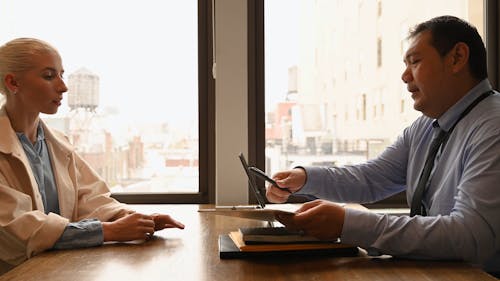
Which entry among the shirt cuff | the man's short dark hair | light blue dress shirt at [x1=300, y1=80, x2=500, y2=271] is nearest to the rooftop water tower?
the shirt cuff

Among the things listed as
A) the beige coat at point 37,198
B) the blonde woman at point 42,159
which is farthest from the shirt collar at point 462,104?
the beige coat at point 37,198

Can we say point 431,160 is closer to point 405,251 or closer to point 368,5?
point 405,251

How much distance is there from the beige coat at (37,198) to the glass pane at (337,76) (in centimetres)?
123

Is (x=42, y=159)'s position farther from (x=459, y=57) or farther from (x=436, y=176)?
(x=459, y=57)

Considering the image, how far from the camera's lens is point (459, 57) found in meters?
1.72

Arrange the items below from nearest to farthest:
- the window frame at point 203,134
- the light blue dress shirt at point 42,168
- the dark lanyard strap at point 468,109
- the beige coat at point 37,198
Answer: the beige coat at point 37,198
the dark lanyard strap at point 468,109
the light blue dress shirt at point 42,168
the window frame at point 203,134

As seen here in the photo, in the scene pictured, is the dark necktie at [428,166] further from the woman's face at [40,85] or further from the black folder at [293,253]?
the woman's face at [40,85]

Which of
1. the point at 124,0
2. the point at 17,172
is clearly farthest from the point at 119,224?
the point at 124,0

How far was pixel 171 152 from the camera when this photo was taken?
3127mm

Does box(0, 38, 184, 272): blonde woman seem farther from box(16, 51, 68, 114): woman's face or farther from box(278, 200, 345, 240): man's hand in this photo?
box(278, 200, 345, 240): man's hand

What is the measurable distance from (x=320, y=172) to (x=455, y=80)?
2.00 ft

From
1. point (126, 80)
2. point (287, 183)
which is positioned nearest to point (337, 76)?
point (126, 80)

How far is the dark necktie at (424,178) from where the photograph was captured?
172cm

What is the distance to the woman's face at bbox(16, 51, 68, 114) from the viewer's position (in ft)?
6.58
